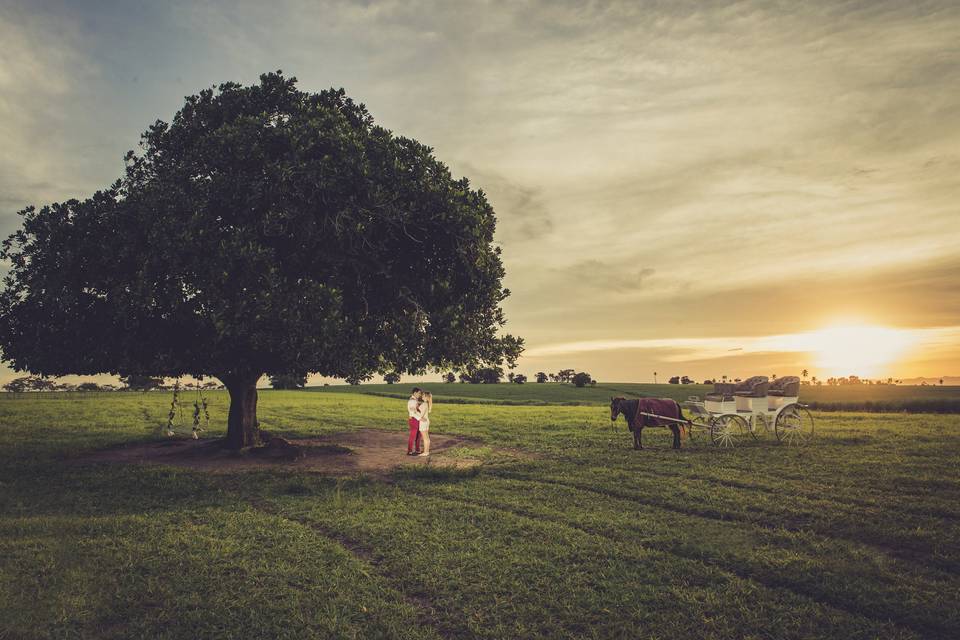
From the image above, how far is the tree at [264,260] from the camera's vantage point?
59.7 feet

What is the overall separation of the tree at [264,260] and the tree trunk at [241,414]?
1.07m

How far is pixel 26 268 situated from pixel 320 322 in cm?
1217

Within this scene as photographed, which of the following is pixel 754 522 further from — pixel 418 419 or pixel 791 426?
pixel 791 426

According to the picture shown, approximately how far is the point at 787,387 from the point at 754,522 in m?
12.3

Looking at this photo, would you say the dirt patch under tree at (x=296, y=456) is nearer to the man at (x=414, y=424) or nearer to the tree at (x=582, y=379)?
the man at (x=414, y=424)

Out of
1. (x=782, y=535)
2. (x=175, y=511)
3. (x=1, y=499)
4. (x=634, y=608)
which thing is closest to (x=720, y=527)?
(x=782, y=535)

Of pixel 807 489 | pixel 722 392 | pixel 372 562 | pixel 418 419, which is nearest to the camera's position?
pixel 372 562

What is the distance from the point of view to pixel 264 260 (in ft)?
59.6

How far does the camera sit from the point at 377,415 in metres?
41.0

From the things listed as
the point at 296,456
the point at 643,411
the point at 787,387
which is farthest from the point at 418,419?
the point at 787,387

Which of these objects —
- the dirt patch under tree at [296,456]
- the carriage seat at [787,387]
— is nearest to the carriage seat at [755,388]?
the carriage seat at [787,387]

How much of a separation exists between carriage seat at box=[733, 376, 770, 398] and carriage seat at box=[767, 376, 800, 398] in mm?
383

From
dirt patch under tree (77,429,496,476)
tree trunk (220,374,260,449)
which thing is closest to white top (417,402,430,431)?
dirt patch under tree (77,429,496,476)

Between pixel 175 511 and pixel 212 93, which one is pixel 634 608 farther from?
pixel 212 93
